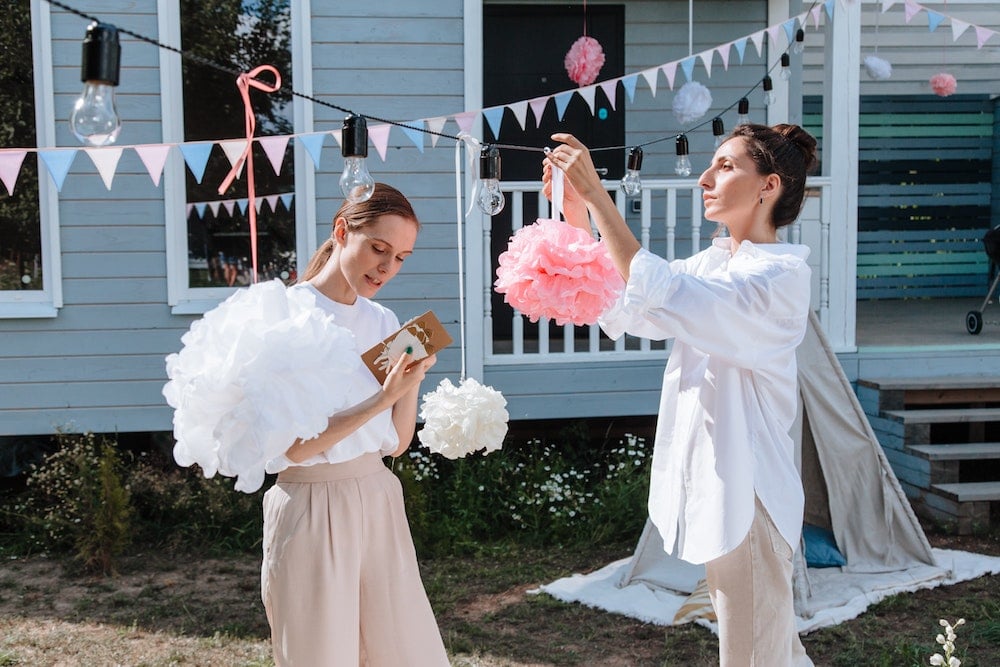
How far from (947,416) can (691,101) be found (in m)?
2.61

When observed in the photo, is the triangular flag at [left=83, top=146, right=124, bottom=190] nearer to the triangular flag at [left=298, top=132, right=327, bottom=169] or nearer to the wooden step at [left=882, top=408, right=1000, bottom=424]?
the triangular flag at [left=298, top=132, right=327, bottom=169]

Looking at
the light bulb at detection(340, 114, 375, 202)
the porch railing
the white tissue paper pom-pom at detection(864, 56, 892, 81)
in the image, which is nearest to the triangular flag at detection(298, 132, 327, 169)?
the porch railing

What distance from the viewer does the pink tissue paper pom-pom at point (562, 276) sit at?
2.38 metres

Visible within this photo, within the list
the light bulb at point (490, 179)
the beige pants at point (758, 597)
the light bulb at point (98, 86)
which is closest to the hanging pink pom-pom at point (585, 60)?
the light bulb at point (490, 179)

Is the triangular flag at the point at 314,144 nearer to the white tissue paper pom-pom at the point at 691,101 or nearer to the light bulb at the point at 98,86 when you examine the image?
A: the light bulb at the point at 98,86

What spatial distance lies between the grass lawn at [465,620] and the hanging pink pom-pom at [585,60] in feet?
10.6

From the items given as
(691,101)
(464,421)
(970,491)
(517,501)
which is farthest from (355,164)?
(691,101)

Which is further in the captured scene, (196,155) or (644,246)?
(644,246)

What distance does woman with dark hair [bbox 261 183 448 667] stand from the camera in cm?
224

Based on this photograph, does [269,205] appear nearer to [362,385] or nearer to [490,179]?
[490,179]

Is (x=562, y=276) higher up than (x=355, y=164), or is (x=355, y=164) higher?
(x=355, y=164)

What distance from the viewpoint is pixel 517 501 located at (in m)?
5.69

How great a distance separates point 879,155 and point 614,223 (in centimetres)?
914

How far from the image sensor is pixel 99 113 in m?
1.64
